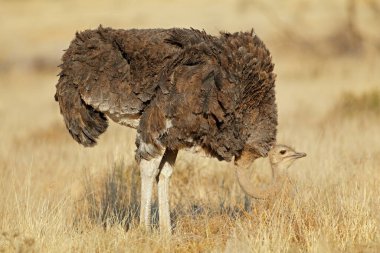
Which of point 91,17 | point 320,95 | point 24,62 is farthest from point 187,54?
point 91,17

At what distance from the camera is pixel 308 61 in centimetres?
2469

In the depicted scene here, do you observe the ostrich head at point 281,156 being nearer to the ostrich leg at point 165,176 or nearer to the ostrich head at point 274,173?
the ostrich head at point 274,173

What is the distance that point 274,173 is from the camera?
21.1 ft

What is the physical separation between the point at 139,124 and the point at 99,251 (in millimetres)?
991

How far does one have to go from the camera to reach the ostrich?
5660 mm

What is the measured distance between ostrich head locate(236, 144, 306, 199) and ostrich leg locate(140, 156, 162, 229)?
661 mm

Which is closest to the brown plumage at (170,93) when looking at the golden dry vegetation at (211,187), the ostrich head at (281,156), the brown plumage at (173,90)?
the brown plumage at (173,90)

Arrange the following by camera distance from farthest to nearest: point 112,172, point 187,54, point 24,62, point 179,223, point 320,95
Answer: point 24,62, point 320,95, point 112,172, point 179,223, point 187,54

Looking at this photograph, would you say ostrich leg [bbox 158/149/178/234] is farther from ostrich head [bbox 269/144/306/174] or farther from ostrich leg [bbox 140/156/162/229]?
ostrich head [bbox 269/144/306/174]

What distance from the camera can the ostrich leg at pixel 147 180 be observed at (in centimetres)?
598

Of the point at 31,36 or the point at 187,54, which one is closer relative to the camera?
the point at 187,54

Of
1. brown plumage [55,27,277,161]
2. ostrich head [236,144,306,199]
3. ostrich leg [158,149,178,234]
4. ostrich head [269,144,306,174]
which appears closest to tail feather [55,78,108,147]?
brown plumage [55,27,277,161]

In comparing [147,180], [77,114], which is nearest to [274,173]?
[147,180]

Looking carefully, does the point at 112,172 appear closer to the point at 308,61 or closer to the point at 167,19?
the point at 308,61
